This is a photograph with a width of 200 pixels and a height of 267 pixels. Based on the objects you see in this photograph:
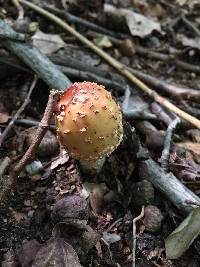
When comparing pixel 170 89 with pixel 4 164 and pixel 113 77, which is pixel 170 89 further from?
pixel 4 164

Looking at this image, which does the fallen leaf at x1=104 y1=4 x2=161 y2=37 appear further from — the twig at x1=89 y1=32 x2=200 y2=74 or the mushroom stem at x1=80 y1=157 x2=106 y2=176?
the mushroom stem at x1=80 y1=157 x2=106 y2=176

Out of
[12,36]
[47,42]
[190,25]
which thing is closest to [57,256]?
Answer: [12,36]

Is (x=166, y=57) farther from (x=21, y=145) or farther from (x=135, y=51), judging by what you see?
(x=21, y=145)

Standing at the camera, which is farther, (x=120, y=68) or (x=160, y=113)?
(x=120, y=68)

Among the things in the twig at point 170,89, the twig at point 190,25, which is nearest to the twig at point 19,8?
the twig at point 170,89

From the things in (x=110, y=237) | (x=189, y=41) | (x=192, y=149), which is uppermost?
(x=189, y=41)

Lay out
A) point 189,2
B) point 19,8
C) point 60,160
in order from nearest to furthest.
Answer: point 60,160, point 19,8, point 189,2

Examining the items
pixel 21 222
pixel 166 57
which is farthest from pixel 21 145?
pixel 166 57

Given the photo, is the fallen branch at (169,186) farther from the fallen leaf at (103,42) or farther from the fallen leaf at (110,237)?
the fallen leaf at (103,42)
